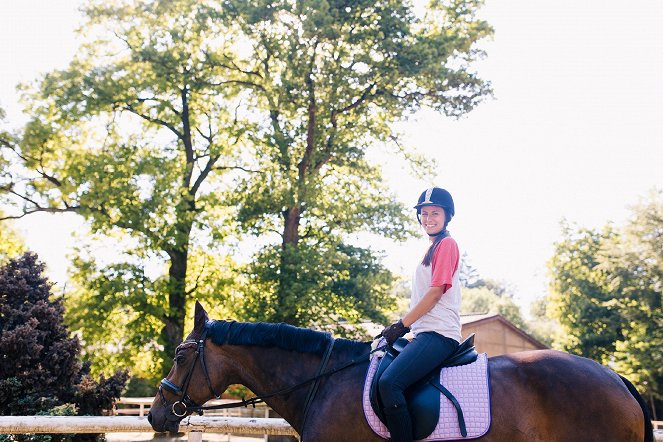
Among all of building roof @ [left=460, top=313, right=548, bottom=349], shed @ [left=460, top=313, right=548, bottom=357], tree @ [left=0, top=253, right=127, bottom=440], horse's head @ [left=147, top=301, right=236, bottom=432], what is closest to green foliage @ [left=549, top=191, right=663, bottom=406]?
building roof @ [left=460, top=313, right=548, bottom=349]

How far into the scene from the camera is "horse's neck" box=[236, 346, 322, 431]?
4.32 m

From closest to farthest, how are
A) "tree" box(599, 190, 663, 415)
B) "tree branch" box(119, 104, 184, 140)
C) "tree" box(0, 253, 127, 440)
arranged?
1. "tree" box(0, 253, 127, 440)
2. "tree branch" box(119, 104, 184, 140)
3. "tree" box(599, 190, 663, 415)

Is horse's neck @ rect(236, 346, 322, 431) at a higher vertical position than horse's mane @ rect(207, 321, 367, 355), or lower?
lower

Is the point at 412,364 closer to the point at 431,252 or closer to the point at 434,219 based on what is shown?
the point at 431,252

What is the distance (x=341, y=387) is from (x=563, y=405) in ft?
4.94

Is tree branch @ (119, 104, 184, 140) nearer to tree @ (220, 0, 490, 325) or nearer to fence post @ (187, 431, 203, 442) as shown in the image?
tree @ (220, 0, 490, 325)

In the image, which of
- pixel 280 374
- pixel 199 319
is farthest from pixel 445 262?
pixel 199 319

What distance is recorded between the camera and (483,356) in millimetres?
4168

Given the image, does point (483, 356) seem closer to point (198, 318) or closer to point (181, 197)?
point (198, 318)

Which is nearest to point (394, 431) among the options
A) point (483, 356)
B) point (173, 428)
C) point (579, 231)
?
point (483, 356)

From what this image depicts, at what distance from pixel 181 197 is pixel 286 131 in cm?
431

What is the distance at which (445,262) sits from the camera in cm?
410

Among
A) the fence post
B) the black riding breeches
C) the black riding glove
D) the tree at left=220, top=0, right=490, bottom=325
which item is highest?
the tree at left=220, top=0, right=490, bottom=325

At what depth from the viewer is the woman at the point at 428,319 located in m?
3.81
